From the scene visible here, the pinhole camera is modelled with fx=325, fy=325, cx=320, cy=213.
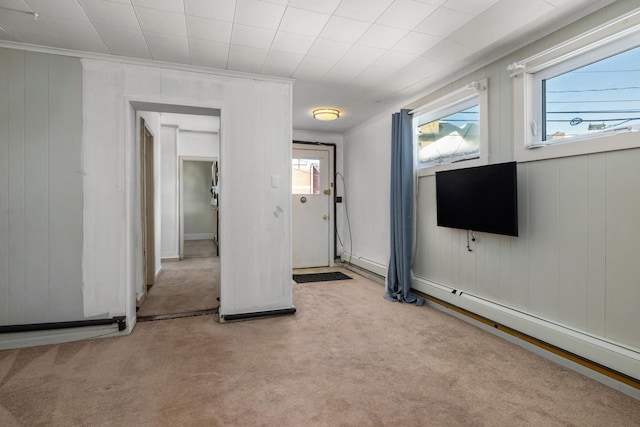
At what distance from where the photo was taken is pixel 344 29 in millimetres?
2436

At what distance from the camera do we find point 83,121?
2.79m

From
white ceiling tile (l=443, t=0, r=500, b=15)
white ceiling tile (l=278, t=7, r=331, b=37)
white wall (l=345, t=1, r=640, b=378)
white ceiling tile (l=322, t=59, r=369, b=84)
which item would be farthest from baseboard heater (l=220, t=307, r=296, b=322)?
white ceiling tile (l=443, t=0, r=500, b=15)

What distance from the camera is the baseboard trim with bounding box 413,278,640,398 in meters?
1.98

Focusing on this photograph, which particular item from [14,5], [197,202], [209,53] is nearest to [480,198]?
[209,53]

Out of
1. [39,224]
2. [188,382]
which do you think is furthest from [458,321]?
[39,224]

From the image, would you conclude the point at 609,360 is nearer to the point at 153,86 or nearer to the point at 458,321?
the point at 458,321

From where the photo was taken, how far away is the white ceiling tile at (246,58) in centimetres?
276

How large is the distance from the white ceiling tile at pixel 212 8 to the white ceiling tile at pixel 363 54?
1.04 meters

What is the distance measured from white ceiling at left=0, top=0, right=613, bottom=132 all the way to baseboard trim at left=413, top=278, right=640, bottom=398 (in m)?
2.18

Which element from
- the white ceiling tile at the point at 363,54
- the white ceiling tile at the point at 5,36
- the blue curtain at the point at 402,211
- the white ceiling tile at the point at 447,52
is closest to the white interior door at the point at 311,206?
the blue curtain at the point at 402,211

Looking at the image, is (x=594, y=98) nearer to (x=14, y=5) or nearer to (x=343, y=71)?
(x=343, y=71)

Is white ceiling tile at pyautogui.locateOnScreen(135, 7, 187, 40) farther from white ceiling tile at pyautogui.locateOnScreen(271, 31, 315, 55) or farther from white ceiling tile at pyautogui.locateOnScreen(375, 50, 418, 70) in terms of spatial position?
white ceiling tile at pyautogui.locateOnScreen(375, 50, 418, 70)

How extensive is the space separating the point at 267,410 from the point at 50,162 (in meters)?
2.64

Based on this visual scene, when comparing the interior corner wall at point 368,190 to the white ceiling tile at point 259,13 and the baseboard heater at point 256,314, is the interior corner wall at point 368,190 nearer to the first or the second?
the baseboard heater at point 256,314
